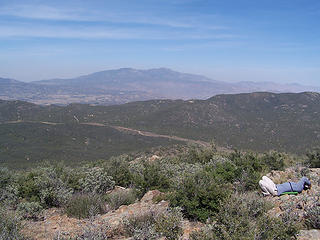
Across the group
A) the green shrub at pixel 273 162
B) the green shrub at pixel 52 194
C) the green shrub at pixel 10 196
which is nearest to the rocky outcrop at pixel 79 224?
the green shrub at pixel 52 194

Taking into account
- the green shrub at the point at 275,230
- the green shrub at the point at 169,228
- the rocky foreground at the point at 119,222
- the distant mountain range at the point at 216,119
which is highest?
the green shrub at the point at 275,230

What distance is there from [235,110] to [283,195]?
291 feet

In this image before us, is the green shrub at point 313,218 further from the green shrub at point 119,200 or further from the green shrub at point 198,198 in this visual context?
the green shrub at point 119,200

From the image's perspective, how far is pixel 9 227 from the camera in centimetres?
543

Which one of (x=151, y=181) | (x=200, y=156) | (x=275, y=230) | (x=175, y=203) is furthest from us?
(x=200, y=156)

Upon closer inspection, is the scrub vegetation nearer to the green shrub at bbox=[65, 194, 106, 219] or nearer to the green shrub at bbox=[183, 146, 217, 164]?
the green shrub at bbox=[65, 194, 106, 219]

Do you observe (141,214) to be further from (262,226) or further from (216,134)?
(216,134)

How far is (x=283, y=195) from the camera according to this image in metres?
7.71

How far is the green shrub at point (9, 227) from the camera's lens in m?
4.89

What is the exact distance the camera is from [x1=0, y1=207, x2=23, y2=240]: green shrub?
489 cm

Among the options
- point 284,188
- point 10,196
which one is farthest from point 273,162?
point 10,196

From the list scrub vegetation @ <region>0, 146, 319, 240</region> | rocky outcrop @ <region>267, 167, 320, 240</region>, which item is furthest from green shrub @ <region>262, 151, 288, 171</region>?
rocky outcrop @ <region>267, 167, 320, 240</region>

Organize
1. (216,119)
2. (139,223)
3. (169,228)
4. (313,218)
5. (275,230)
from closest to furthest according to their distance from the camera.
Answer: (275,230) → (169,228) → (313,218) → (139,223) → (216,119)

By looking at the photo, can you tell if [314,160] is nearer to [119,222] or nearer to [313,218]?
[313,218]
